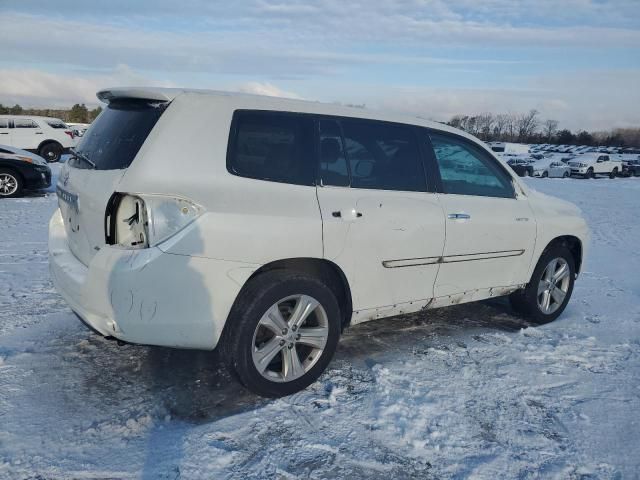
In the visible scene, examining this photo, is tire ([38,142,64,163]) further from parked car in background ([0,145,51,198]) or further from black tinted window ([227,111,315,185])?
black tinted window ([227,111,315,185])

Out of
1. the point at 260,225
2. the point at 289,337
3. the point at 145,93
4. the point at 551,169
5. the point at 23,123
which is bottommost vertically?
the point at 289,337

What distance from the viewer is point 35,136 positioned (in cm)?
1984

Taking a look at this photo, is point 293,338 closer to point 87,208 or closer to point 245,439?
point 245,439

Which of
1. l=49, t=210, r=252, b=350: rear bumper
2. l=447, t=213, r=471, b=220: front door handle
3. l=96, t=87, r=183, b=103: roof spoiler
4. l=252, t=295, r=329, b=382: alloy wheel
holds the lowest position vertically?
l=252, t=295, r=329, b=382: alloy wheel

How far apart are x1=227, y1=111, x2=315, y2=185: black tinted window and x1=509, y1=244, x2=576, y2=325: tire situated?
2.55 meters

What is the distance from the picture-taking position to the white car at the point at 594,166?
31877 mm

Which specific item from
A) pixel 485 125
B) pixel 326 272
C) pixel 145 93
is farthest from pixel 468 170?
pixel 485 125

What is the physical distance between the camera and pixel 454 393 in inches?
139

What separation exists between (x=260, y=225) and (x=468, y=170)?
2.04 metres

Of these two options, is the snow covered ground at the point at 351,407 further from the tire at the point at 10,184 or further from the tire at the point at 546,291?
the tire at the point at 10,184

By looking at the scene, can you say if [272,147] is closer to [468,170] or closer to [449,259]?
[449,259]

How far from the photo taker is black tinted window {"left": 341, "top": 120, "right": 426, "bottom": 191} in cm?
365

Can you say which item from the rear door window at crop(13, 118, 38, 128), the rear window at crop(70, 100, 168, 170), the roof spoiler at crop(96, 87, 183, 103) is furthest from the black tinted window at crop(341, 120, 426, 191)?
the rear door window at crop(13, 118, 38, 128)

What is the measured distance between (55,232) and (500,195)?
344 centimetres
